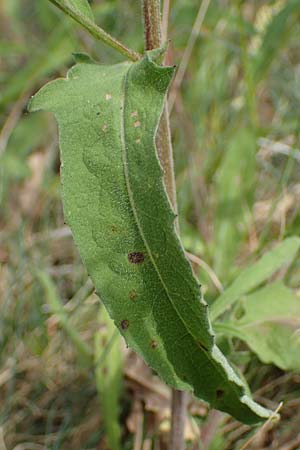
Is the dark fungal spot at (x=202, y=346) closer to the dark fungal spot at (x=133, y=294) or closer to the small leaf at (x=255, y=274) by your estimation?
the dark fungal spot at (x=133, y=294)

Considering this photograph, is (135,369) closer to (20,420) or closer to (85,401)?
(85,401)

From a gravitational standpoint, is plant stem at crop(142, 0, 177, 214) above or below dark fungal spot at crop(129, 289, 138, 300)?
above

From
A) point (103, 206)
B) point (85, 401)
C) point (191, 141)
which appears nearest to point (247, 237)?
point (191, 141)

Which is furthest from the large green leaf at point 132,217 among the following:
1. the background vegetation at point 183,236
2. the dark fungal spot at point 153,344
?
the background vegetation at point 183,236

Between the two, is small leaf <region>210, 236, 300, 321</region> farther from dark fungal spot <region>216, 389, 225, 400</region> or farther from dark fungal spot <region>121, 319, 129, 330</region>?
dark fungal spot <region>121, 319, 129, 330</region>

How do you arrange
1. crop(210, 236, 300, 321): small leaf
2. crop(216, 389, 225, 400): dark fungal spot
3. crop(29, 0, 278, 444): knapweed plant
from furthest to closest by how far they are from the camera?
crop(210, 236, 300, 321): small leaf, crop(216, 389, 225, 400): dark fungal spot, crop(29, 0, 278, 444): knapweed plant

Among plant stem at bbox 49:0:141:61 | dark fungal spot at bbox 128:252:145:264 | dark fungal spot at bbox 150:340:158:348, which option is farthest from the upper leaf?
dark fungal spot at bbox 150:340:158:348
